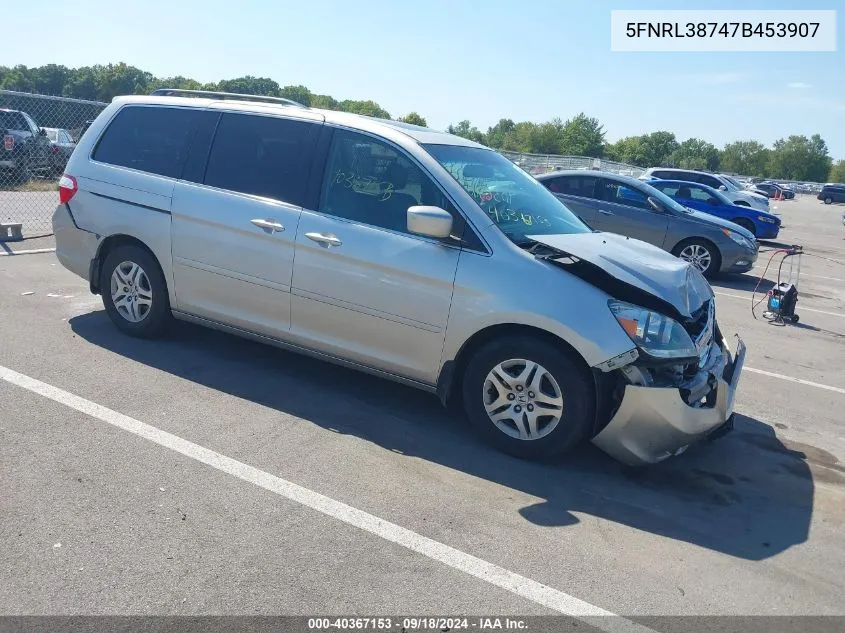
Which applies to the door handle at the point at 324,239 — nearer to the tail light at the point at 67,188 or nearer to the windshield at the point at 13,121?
the tail light at the point at 67,188

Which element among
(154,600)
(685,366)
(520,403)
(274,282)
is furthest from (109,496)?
(685,366)

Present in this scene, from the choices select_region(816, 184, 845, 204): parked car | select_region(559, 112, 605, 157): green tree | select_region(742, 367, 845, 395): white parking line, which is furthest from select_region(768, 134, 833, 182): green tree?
select_region(742, 367, 845, 395): white parking line

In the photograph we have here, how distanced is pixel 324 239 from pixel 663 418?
2365 mm

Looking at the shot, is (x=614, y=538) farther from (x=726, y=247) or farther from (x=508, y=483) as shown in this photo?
(x=726, y=247)

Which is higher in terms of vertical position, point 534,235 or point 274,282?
point 534,235

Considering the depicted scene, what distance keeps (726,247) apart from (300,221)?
358 inches

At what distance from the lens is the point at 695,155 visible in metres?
115

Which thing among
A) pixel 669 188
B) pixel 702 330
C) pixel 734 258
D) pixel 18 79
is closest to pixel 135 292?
pixel 702 330

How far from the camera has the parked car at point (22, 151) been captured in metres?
16.4

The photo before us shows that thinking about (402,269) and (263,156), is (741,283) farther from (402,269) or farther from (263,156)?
(263,156)

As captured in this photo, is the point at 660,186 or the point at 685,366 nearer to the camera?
the point at 685,366

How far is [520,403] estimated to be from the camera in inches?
168

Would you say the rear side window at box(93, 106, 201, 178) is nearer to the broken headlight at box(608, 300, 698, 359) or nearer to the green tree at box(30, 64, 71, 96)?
the broken headlight at box(608, 300, 698, 359)

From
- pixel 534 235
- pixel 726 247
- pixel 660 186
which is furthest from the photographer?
pixel 660 186
